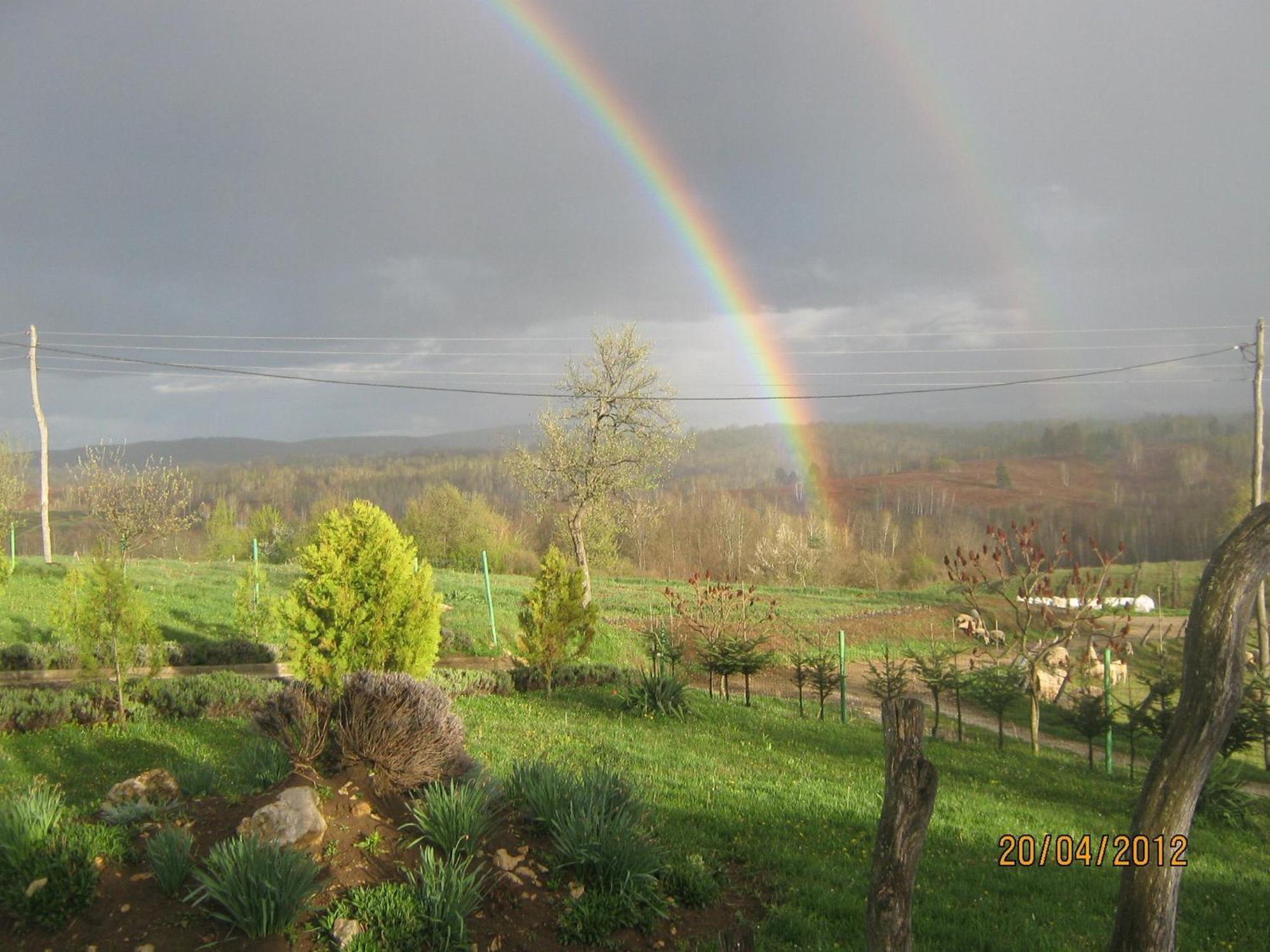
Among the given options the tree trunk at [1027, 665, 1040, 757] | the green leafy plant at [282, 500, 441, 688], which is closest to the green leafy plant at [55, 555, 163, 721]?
the green leafy plant at [282, 500, 441, 688]

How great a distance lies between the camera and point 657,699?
12547 mm

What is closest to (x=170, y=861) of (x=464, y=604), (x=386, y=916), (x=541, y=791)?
(x=386, y=916)

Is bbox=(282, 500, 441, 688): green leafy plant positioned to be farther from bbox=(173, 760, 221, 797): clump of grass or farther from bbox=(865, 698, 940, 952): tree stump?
bbox=(865, 698, 940, 952): tree stump

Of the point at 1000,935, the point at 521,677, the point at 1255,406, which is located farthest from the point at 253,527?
the point at 1000,935

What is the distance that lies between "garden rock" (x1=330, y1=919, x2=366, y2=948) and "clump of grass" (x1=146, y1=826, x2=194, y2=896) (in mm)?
823

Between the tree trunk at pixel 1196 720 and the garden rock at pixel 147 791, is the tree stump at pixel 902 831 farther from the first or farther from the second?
the garden rock at pixel 147 791

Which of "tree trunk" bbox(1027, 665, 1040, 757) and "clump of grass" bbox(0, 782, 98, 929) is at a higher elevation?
"clump of grass" bbox(0, 782, 98, 929)

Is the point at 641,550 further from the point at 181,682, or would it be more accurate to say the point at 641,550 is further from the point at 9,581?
the point at 181,682

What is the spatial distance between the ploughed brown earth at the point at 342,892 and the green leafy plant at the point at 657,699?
22.0 ft

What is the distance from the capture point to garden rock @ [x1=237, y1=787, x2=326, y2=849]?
4.69 m

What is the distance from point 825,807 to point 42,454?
29.0m

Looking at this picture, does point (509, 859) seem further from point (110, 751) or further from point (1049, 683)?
point (1049, 683)

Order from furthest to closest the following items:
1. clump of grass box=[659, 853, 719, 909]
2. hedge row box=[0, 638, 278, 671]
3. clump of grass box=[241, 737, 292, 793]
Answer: hedge row box=[0, 638, 278, 671], clump of grass box=[241, 737, 292, 793], clump of grass box=[659, 853, 719, 909]
